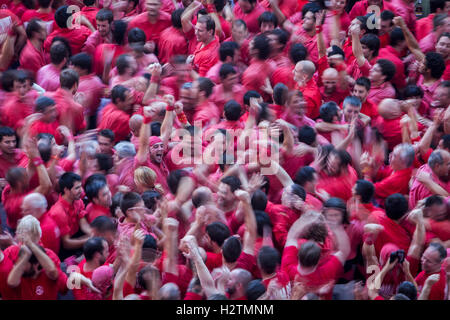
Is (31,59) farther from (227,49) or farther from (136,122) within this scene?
(227,49)

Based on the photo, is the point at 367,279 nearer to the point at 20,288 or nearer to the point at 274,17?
the point at 20,288

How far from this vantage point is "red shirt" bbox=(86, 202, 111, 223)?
6512 millimetres

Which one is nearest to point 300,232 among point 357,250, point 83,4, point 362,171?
point 357,250

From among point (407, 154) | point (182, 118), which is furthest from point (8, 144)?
point (407, 154)

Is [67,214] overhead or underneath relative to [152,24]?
underneath

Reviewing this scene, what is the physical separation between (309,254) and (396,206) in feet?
2.87

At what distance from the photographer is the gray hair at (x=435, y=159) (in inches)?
259

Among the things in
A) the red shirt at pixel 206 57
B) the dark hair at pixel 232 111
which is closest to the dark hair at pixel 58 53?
the red shirt at pixel 206 57

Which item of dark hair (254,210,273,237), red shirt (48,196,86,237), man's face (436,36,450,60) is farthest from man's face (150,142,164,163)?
man's face (436,36,450,60)

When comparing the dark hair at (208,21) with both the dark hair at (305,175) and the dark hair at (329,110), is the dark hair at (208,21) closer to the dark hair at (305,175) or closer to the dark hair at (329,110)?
A: the dark hair at (329,110)

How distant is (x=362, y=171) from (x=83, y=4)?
3583 mm

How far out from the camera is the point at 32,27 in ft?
26.6

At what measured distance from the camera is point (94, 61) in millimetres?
8188

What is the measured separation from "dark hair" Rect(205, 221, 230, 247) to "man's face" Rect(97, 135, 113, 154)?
1.42 metres
